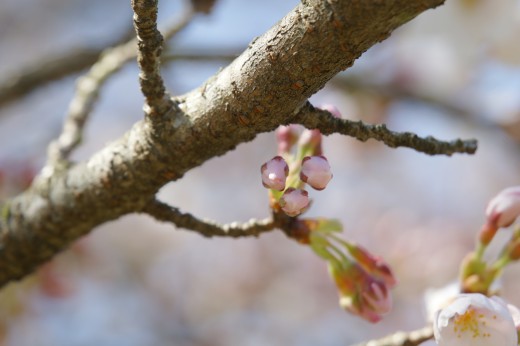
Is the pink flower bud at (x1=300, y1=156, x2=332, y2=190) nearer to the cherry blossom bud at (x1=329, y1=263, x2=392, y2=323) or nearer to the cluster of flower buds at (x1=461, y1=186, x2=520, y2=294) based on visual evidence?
the cherry blossom bud at (x1=329, y1=263, x2=392, y2=323)

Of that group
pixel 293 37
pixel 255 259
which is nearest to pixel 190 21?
pixel 293 37

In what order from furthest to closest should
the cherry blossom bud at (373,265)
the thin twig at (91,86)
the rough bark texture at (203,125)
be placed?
the thin twig at (91,86) → the cherry blossom bud at (373,265) → the rough bark texture at (203,125)

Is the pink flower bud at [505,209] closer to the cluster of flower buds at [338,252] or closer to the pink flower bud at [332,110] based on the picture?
the cluster of flower buds at [338,252]

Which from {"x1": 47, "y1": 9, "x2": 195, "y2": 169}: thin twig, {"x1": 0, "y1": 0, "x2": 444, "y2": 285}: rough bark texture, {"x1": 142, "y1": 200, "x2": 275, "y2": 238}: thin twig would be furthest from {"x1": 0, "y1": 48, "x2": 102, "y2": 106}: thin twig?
{"x1": 142, "y1": 200, "x2": 275, "y2": 238}: thin twig

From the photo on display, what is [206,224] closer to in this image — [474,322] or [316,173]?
[316,173]

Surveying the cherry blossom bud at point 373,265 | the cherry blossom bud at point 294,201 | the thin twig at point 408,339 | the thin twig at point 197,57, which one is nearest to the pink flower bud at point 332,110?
the cherry blossom bud at point 294,201

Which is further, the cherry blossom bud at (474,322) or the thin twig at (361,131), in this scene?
the cherry blossom bud at (474,322)

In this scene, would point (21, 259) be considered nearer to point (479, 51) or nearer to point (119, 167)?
point (119, 167)
